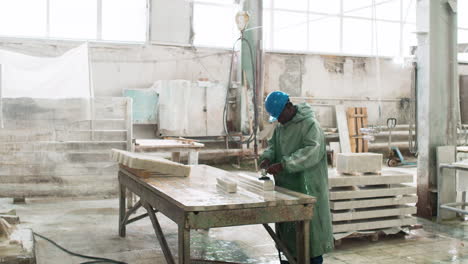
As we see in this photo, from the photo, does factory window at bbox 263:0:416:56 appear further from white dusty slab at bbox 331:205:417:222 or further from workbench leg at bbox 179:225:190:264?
Answer: workbench leg at bbox 179:225:190:264

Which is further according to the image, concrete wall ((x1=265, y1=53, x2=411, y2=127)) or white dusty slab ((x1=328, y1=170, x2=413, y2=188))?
concrete wall ((x1=265, y1=53, x2=411, y2=127))

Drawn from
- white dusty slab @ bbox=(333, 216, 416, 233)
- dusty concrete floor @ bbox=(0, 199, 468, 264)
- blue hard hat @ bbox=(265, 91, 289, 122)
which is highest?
blue hard hat @ bbox=(265, 91, 289, 122)

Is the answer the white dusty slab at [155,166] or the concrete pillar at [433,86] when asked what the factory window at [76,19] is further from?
Answer: the white dusty slab at [155,166]

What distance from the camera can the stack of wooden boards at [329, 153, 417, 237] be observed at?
559cm

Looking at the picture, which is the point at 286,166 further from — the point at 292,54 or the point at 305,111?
the point at 292,54

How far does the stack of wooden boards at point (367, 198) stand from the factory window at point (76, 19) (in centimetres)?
829

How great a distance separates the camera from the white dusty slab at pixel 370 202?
556 cm

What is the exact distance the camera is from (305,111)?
4320 millimetres

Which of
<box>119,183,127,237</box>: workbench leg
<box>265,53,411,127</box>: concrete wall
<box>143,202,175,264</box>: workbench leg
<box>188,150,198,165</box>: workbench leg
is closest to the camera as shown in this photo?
<box>143,202,175,264</box>: workbench leg

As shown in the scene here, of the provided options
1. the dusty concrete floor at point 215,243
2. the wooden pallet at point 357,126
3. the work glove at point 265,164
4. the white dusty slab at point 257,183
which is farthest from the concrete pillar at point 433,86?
the wooden pallet at point 357,126

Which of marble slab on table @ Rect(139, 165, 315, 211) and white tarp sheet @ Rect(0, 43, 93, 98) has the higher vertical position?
white tarp sheet @ Rect(0, 43, 93, 98)

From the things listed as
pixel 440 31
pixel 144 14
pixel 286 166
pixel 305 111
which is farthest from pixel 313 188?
pixel 144 14

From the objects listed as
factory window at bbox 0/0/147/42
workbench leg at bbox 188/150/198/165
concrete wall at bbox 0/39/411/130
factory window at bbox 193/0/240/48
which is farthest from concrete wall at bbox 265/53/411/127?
workbench leg at bbox 188/150/198/165

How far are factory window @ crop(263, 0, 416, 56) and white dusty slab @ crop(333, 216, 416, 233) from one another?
28.3 feet
